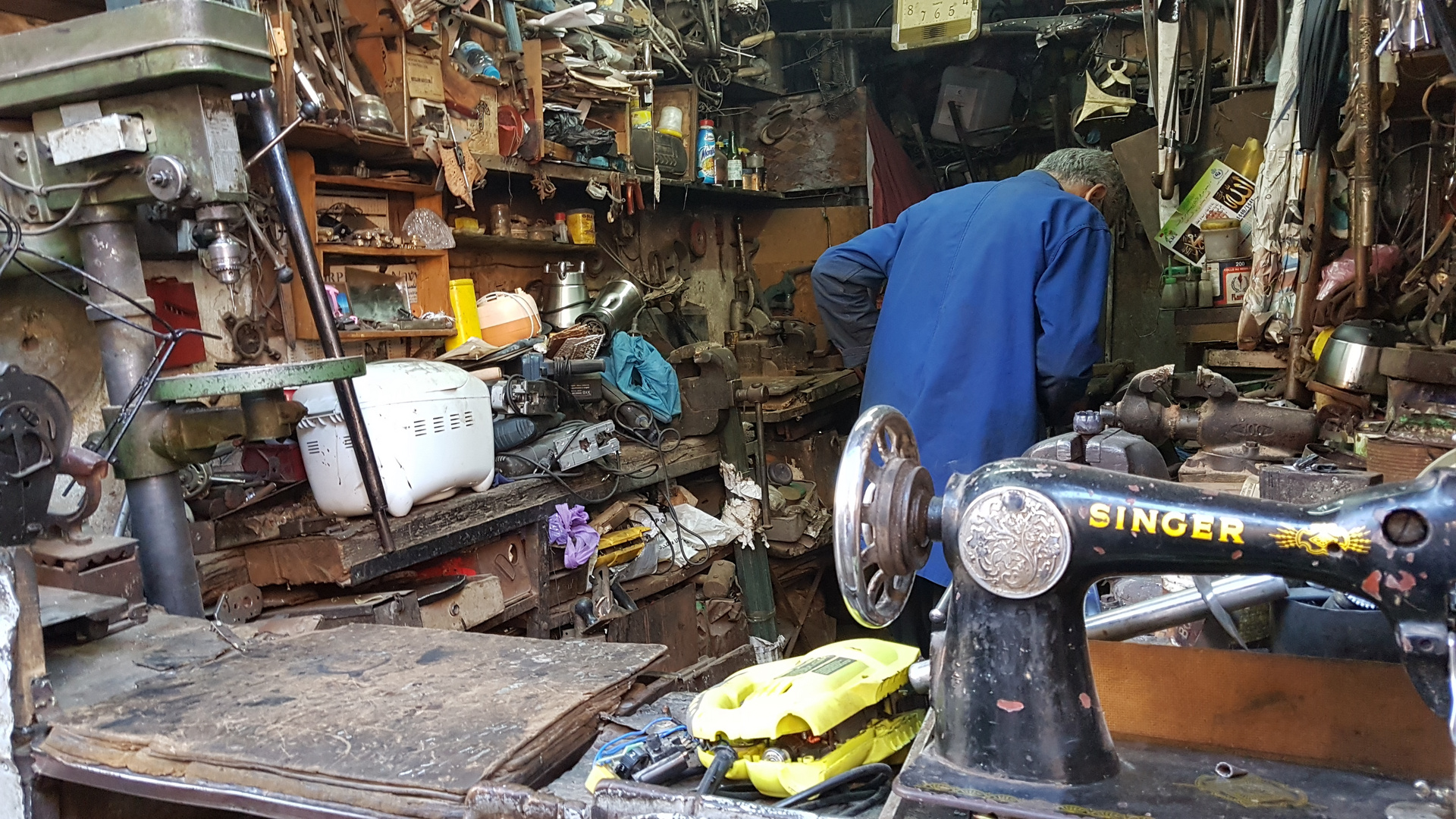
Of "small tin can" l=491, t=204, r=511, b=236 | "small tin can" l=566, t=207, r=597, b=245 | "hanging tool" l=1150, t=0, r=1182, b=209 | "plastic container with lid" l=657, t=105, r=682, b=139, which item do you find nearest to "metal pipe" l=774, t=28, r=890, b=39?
"plastic container with lid" l=657, t=105, r=682, b=139

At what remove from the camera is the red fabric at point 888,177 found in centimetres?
707

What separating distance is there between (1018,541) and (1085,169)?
2.02 meters

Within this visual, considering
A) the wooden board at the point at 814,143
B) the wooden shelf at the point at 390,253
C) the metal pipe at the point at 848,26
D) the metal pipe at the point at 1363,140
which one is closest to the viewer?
the metal pipe at the point at 1363,140

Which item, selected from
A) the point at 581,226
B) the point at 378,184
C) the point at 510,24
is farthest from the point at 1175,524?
the point at 581,226

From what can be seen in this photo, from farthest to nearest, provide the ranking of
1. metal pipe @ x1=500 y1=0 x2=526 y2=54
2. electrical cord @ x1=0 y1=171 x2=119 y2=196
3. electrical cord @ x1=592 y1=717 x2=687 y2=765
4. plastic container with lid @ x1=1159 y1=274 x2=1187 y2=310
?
plastic container with lid @ x1=1159 y1=274 x2=1187 y2=310 → metal pipe @ x1=500 y1=0 x2=526 y2=54 → electrical cord @ x1=0 y1=171 x2=119 y2=196 → electrical cord @ x1=592 y1=717 x2=687 y2=765

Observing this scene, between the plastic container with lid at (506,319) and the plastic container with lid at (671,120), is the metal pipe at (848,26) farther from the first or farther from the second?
the plastic container with lid at (506,319)

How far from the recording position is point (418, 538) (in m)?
3.15

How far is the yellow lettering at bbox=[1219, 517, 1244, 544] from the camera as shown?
100 cm

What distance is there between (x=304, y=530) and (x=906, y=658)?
227 cm

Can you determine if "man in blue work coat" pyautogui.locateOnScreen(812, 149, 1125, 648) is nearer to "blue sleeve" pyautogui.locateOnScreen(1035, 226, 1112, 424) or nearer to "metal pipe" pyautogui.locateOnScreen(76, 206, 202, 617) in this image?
"blue sleeve" pyautogui.locateOnScreen(1035, 226, 1112, 424)

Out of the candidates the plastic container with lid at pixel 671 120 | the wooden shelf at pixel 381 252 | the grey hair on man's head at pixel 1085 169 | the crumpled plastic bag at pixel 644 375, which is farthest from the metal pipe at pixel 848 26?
the grey hair on man's head at pixel 1085 169

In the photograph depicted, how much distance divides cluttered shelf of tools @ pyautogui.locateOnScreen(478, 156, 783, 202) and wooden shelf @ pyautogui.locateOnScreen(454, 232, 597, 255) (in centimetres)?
29

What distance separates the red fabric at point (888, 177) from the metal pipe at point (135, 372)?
18.3 ft

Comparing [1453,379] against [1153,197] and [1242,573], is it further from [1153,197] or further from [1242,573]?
[1153,197]
